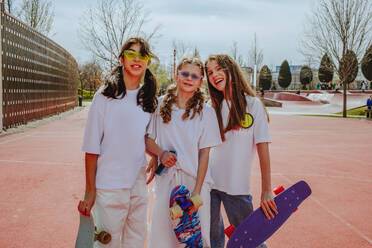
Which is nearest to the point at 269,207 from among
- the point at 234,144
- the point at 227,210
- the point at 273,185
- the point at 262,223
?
the point at 262,223

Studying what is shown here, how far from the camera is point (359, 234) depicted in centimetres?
343

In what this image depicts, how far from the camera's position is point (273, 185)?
5.24 metres

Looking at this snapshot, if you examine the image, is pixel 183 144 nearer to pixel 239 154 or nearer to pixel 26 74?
pixel 239 154

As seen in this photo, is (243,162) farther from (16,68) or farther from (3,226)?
(16,68)

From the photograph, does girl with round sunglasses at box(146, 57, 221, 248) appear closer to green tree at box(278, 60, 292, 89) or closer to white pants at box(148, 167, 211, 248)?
white pants at box(148, 167, 211, 248)

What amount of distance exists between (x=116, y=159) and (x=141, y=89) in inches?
21.4

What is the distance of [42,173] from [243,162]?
4.63 meters

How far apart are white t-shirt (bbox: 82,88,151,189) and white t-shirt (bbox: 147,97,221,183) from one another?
0.61 feet

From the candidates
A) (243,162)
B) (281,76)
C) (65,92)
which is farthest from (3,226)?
(281,76)

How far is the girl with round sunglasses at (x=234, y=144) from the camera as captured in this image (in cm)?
235

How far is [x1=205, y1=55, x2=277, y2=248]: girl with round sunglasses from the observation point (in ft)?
7.71

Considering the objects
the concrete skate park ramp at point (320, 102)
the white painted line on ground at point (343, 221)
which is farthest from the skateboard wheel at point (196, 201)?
the concrete skate park ramp at point (320, 102)

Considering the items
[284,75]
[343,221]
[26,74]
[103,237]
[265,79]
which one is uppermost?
[284,75]

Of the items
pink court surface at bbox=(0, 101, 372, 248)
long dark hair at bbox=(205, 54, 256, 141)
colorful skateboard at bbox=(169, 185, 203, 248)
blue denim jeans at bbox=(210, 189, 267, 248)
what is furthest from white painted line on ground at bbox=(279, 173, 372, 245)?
Answer: colorful skateboard at bbox=(169, 185, 203, 248)
